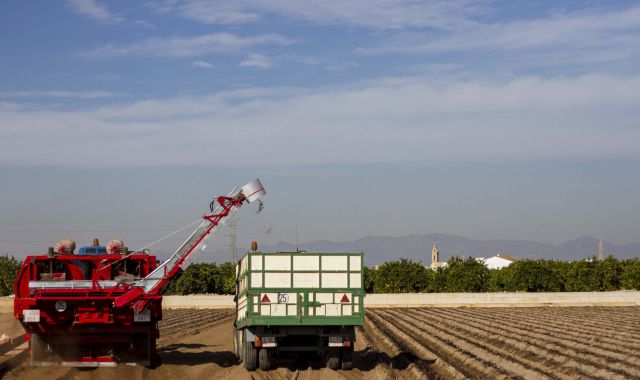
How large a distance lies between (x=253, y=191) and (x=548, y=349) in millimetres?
10528

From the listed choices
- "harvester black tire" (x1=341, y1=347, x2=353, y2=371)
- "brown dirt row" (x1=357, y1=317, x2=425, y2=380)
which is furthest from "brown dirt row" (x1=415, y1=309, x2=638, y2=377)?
"harvester black tire" (x1=341, y1=347, x2=353, y2=371)

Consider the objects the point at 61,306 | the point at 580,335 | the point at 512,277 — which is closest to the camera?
the point at 61,306

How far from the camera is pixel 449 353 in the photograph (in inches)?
1062

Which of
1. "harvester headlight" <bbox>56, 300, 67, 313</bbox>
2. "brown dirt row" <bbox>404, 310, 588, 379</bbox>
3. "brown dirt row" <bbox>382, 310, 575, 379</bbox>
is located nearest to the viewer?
"harvester headlight" <bbox>56, 300, 67, 313</bbox>

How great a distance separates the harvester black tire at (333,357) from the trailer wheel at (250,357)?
1741 millimetres

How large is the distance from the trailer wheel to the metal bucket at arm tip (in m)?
3.46

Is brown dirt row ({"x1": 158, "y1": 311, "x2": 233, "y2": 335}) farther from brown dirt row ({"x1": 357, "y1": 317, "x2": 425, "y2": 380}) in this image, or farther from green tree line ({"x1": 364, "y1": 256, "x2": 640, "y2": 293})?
green tree line ({"x1": 364, "y1": 256, "x2": 640, "y2": 293})

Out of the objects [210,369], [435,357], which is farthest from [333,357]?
[435,357]

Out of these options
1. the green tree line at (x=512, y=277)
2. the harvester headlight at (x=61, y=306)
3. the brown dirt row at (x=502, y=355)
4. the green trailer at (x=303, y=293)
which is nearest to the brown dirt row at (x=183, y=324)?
the brown dirt row at (x=502, y=355)

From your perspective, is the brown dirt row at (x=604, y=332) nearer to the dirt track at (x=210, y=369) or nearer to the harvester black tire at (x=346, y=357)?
the dirt track at (x=210, y=369)

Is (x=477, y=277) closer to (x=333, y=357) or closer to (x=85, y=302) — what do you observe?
(x=333, y=357)

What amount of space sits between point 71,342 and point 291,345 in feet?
17.0

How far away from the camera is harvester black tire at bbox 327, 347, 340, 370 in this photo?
2261 centimetres

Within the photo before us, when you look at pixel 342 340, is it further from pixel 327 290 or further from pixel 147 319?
pixel 147 319
